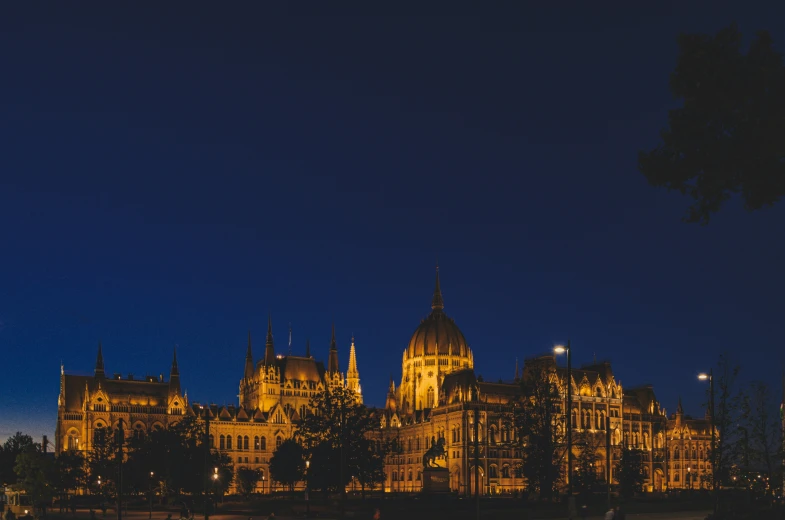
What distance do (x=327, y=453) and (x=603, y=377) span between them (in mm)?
94774

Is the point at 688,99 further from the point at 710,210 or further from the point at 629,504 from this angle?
the point at 629,504

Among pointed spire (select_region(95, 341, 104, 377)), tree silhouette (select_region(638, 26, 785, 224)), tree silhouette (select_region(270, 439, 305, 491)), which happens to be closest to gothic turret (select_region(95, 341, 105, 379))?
pointed spire (select_region(95, 341, 104, 377))

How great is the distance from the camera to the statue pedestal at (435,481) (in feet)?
313

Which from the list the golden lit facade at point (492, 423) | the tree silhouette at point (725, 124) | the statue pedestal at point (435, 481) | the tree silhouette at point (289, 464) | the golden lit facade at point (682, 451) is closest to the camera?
the tree silhouette at point (725, 124)

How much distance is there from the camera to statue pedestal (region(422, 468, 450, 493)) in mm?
95500

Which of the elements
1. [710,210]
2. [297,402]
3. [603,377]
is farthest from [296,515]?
[297,402]

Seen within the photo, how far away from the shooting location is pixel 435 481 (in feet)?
315

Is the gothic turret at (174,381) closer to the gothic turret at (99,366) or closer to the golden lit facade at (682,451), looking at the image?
the gothic turret at (99,366)

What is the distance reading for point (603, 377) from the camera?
175500 millimetres

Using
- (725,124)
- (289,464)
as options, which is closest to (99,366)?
(289,464)

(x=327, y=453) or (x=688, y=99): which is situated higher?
(x=688, y=99)

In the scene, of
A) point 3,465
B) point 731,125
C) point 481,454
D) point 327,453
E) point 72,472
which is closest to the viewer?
point 731,125

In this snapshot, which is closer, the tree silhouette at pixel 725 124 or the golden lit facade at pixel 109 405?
the tree silhouette at pixel 725 124

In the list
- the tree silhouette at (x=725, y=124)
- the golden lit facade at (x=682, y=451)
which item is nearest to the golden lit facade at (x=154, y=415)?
the golden lit facade at (x=682, y=451)
